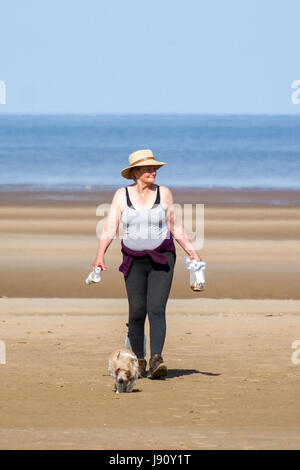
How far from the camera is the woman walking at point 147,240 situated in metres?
8.73

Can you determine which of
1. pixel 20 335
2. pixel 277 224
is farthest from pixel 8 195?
pixel 20 335

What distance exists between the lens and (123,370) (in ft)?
27.5

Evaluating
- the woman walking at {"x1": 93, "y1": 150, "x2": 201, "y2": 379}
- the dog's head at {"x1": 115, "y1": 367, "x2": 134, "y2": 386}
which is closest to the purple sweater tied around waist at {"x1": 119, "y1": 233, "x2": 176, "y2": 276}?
the woman walking at {"x1": 93, "y1": 150, "x2": 201, "y2": 379}

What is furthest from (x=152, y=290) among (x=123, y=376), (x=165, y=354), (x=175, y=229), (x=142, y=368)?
(x=165, y=354)

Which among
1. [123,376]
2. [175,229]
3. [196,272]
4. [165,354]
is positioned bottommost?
[123,376]

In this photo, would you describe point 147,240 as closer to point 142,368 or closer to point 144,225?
point 144,225

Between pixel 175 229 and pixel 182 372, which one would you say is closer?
pixel 175 229

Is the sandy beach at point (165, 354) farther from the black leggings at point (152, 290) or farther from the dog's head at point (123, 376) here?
the black leggings at point (152, 290)

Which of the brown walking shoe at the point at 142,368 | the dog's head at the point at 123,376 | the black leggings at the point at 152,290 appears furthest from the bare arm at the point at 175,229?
the dog's head at the point at 123,376

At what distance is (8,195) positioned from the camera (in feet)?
124

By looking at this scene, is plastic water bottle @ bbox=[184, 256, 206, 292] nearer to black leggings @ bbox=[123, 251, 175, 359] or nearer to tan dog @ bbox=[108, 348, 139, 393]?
black leggings @ bbox=[123, 251, 175, 359]

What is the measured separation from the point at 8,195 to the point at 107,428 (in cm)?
3084

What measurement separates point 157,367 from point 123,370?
51 centimetres
